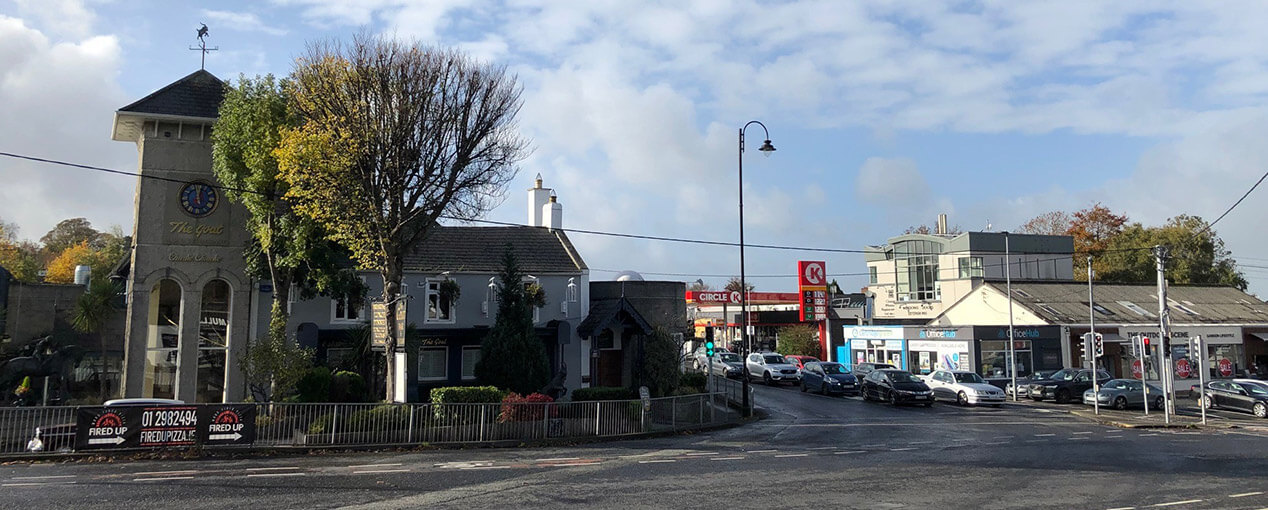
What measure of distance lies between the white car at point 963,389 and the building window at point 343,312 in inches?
926

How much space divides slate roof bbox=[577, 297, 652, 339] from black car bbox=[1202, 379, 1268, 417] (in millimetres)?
21837

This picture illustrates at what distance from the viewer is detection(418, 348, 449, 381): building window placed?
104 feet

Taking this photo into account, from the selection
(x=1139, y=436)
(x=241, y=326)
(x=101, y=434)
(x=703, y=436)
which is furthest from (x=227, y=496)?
(x=1139, y=436)

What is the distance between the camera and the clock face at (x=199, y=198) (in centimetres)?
2759

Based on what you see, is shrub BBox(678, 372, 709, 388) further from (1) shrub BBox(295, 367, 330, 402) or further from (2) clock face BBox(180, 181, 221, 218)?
(2) clock face BBox(180, 181, 221, 218)

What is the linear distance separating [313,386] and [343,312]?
22.7 feet

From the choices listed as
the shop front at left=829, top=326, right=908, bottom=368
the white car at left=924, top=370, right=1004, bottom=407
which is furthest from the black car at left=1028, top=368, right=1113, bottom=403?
the shop front at left=829, top=326, right=908, bottom=368

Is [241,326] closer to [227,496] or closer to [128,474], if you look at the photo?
[128,474]

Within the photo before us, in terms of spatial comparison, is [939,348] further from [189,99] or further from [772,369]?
[189,99]

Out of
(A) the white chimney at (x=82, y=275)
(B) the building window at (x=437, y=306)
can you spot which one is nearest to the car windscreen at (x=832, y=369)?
(B) the building window at (x=437, y=306)

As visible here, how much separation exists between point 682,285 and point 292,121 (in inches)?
688

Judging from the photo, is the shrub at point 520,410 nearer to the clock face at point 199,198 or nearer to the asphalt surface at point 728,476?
the asphalt surface at point 728,476

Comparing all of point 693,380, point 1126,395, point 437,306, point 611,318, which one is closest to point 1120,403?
point 1126,395

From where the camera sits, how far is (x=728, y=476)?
15.1 metres
